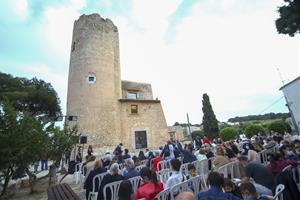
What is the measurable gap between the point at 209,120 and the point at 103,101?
10856 mm

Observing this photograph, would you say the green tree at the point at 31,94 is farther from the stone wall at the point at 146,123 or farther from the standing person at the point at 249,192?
the standing person at the point at 249,192

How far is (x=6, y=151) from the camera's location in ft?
20.2

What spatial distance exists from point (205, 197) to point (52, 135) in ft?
27.1

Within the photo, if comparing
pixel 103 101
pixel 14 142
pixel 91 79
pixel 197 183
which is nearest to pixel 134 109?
pixel 103 101

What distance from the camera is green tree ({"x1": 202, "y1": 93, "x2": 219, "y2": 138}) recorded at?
859 inches

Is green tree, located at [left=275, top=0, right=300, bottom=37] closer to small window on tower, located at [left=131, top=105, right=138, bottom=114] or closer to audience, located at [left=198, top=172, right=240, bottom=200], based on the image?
audience, located at [left=198, top=172, right=240, bottom=200]

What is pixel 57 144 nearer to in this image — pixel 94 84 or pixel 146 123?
pixel 94 84

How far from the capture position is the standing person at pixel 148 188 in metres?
3.25

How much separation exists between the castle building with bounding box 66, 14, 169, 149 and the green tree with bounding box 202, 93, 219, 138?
4.20 metres

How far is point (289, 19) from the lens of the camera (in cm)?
806

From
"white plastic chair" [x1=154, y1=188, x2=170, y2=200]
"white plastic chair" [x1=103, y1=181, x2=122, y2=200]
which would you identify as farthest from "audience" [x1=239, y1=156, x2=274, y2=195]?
"white plastic chair" [x1=103, y1=181, x2=122, y2=200]

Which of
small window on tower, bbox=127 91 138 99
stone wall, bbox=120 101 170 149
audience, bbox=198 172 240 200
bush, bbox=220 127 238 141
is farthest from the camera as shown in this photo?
bush, bbox=220 127 238 141

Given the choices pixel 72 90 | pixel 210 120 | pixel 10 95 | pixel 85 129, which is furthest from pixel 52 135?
pixel 210 120

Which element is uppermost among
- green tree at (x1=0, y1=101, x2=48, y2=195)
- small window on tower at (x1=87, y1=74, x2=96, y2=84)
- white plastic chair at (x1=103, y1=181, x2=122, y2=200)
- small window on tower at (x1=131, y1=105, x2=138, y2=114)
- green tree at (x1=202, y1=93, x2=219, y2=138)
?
small window on tower at (x1=87, y1=74, x2=96, y2=84)
